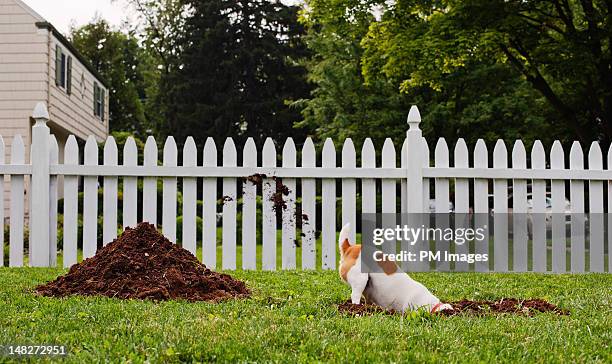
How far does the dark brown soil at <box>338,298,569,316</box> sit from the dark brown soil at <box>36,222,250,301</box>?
914 millimetres

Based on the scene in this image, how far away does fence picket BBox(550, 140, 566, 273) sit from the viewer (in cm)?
688

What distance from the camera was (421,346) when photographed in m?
3.04

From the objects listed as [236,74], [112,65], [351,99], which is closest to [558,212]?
[351,99]

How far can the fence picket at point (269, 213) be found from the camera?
21.6 ft

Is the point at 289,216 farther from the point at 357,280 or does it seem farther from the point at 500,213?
the point at 357,280

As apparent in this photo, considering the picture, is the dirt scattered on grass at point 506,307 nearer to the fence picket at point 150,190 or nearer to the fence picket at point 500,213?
the fence picket at point 500,213

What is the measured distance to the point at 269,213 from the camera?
→ 6.62 metres

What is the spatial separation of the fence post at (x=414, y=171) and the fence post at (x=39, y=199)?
353 cm

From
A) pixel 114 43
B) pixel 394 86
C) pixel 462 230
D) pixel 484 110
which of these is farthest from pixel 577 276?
pixel 114 43

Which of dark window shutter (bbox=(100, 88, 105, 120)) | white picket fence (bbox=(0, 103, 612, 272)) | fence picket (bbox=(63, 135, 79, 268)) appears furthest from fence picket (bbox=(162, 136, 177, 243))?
dark window shutter (bbox=(100, 88, 105, 120))

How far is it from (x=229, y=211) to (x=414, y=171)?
1873 mm

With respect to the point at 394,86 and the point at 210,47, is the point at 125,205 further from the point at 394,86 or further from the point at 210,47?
the point at 210,47

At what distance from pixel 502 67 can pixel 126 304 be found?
14782 millimetres

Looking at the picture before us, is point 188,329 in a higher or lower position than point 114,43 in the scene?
lower
